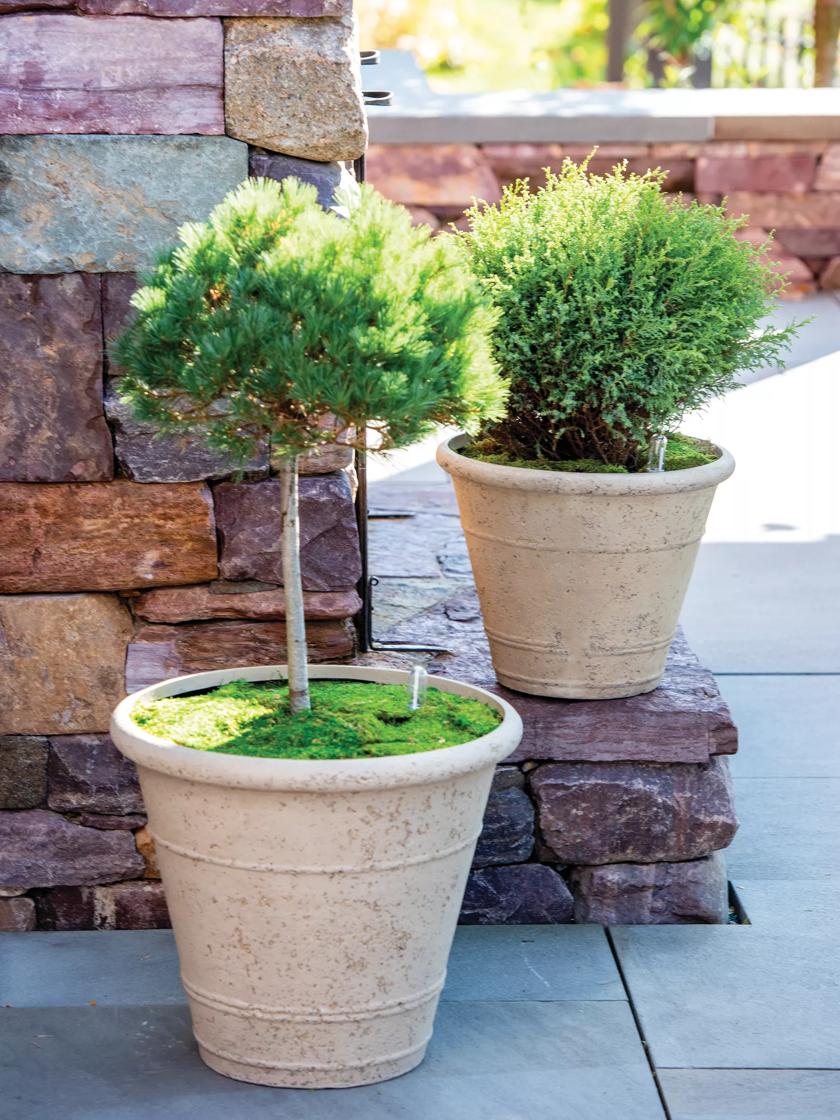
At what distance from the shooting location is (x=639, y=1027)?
2.55 m

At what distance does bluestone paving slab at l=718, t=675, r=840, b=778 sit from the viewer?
3596 millimetres

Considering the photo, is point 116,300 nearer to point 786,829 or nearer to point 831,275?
point 786,829

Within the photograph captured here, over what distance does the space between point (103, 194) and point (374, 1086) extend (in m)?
1.54

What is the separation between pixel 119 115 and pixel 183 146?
0.38 ft

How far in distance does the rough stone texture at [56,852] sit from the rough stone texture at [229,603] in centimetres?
43

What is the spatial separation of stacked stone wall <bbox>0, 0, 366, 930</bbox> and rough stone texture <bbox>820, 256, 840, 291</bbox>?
5.92 m

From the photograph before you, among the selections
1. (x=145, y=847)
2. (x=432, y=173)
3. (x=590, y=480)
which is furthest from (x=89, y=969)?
(x=432, y=173)

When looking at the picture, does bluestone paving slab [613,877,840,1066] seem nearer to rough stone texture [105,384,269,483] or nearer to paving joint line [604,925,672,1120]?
paving joint line [604,925,672,1120]

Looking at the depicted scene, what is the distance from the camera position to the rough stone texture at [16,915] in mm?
2896

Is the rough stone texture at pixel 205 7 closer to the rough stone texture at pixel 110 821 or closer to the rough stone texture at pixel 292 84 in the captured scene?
the rough stone texture at pixel 292 84

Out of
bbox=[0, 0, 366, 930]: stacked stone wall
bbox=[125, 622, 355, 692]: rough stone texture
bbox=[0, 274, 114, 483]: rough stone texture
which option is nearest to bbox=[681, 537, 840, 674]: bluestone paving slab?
bbox=[125, 622, 355, 692]: rough stone texture

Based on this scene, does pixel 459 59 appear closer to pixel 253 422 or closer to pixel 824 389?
pixel 824 389

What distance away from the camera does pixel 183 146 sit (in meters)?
2.61

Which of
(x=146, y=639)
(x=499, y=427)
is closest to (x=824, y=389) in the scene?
(x=499, y=427)
